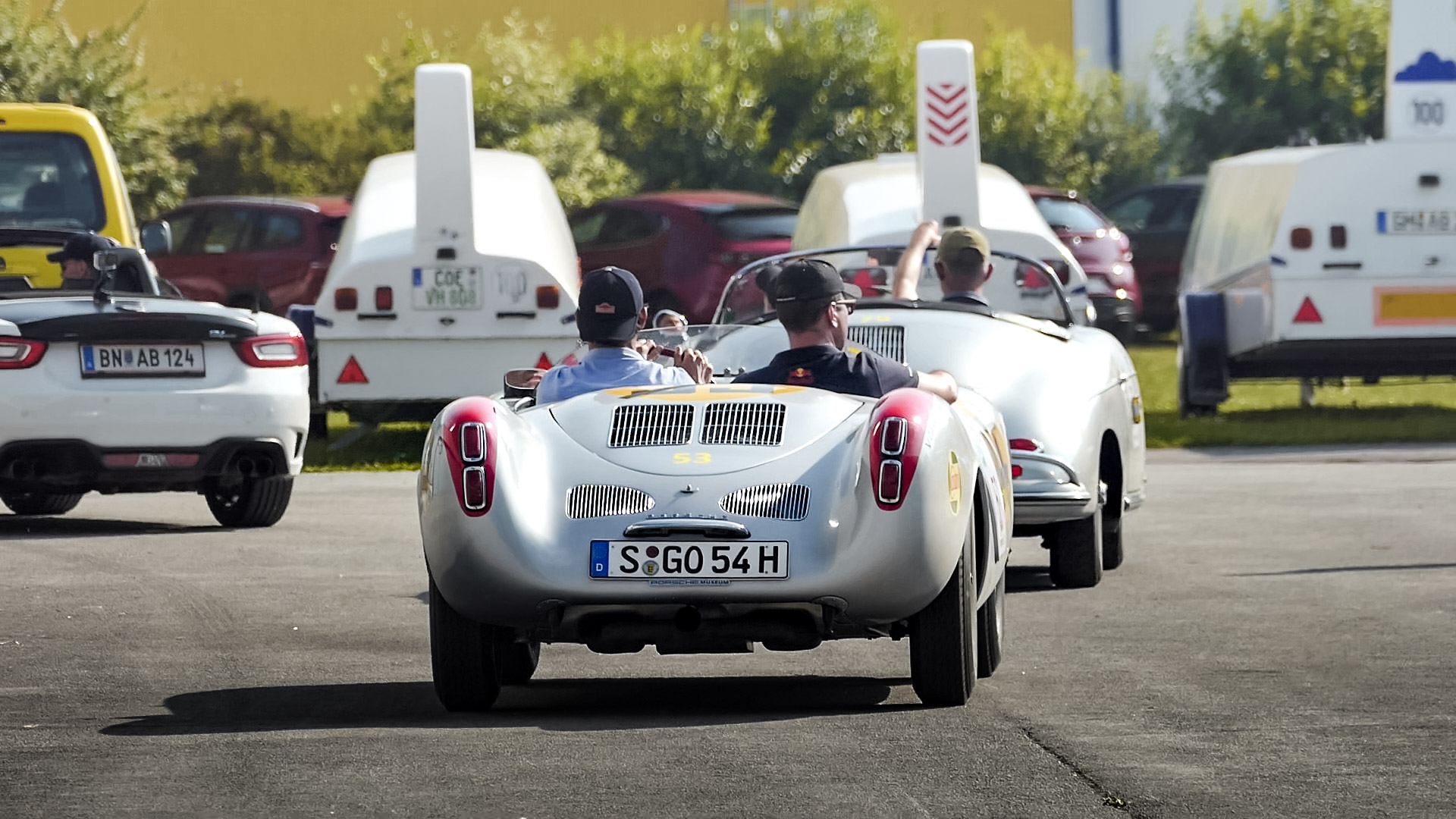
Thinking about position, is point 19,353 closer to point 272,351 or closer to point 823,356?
point 272,351

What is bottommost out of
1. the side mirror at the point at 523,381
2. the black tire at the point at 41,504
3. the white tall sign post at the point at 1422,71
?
the black tire at the point at 41,504

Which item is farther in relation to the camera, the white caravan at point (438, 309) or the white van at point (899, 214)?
the white van at point (899, 214)

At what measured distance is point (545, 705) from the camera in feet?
24.8

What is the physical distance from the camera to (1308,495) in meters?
14.7

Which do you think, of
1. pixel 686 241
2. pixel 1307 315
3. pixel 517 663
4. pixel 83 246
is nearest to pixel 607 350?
pixel 517 663

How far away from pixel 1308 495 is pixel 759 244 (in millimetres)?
9930

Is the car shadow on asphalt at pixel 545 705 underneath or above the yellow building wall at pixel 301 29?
underneath

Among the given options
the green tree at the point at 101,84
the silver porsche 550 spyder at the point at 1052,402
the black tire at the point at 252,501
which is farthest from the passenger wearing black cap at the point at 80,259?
the green tree at the point at 101,84

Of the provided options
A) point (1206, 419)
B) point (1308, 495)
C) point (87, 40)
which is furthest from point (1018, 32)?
point (1308, 495)

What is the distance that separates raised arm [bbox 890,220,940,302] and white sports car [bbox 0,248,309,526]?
2.86m

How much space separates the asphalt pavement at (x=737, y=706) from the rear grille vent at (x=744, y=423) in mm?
714

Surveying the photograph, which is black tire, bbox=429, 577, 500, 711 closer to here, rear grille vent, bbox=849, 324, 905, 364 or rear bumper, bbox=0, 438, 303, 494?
rear grille vent, bbox=849, 324, 905, 364

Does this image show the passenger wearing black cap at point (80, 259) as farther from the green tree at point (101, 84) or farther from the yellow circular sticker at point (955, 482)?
the green tree at point (101, 84)

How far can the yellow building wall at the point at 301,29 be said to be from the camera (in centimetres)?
4547
